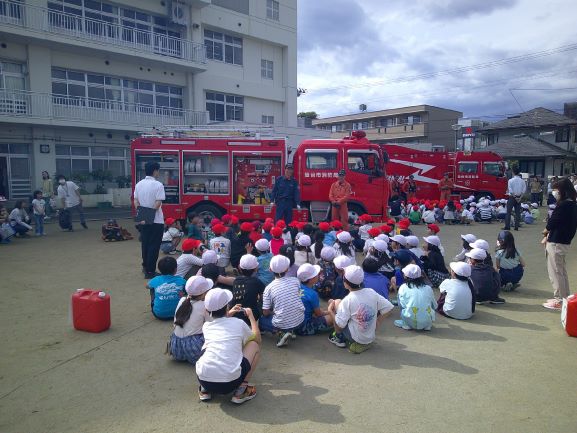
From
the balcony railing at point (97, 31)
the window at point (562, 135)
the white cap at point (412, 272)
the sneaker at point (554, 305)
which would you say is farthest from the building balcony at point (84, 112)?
the window at point (562, 135)

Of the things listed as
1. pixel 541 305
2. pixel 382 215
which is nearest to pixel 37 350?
pixel 541 305

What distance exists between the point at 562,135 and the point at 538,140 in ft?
8.17

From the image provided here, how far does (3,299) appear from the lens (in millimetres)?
6426

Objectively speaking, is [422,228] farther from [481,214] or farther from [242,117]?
[242,117]

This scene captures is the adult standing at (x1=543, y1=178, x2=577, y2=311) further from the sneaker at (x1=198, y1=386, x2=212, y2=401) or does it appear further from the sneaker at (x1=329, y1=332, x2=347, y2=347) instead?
the sneaker at (x1=198, y1=386, x2=212, y2=401)

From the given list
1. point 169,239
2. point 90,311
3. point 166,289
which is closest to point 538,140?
point 169,239

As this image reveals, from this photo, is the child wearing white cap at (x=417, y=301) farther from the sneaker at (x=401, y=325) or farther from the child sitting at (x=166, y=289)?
the child sitting at (x=166, y=289)

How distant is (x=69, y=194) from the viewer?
43.4 feet

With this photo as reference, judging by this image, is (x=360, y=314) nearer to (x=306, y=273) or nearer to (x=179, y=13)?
(x=306, y=273)

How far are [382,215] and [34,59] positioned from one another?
17.3 m

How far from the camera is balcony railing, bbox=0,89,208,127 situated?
1864 centimetres

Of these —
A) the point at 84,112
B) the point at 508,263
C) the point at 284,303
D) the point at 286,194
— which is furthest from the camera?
the point at 84,112

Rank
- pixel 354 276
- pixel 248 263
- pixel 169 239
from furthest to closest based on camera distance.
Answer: pixel 169 239, pixel 248 263, pixel 354 276

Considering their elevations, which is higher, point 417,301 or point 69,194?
point 69,194
